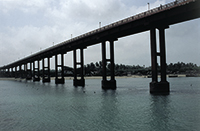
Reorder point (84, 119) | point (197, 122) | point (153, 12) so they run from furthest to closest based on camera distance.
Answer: point (153, 12), point (84, 119), point (197, 122)

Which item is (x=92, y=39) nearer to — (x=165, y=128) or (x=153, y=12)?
(x=153, y=12)

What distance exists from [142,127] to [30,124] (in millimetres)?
12110

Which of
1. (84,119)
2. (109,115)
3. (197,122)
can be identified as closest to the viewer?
(197,122)

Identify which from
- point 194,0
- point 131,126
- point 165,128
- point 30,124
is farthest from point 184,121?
point 194,0

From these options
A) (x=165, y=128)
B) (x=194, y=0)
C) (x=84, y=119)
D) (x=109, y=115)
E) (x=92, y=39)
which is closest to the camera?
(x=165, y=128)

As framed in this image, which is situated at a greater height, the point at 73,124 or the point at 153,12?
the point at 153,12

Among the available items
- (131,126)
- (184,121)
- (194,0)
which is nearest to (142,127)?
(131,126)

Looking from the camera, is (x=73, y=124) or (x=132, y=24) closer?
(x=73, y=124)

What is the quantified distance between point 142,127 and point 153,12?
3319cm

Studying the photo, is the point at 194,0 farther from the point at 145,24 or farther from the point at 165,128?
the point at 165,128

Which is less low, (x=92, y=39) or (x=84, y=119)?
(x=92, y=39)

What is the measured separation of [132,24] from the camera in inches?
2308

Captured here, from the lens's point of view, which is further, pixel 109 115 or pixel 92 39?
pixel 92 39

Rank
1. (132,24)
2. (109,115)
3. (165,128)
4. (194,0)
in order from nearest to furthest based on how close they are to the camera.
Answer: (165,128) < (109,115) < (194,0) < (132,24)
